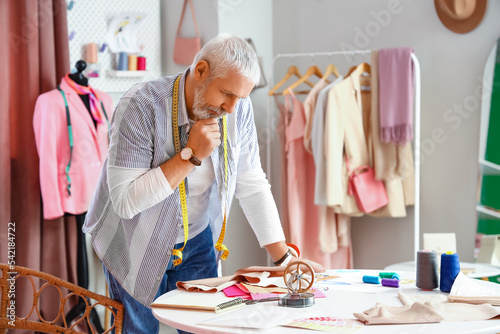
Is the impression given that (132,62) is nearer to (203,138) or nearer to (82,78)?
(82,78)

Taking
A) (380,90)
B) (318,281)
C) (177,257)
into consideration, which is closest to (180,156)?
(177,257)

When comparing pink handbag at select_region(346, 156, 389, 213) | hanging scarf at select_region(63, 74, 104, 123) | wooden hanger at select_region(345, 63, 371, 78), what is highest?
wooden hanger at select_region(345, 63, 371, 78)

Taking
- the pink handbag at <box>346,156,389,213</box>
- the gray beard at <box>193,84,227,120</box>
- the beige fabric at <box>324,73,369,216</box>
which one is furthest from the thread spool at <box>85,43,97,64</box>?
the gray beard at <box>193,84,227,120</box>

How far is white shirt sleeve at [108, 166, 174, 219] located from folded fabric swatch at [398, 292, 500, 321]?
0.71 m

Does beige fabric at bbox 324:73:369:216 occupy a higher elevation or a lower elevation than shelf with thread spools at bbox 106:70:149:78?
lower

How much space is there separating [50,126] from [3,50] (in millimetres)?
429

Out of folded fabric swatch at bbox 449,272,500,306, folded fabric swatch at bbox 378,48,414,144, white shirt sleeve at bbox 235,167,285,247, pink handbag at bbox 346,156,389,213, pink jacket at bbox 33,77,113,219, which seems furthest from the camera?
pink handbag at bbox 346,156,389,213

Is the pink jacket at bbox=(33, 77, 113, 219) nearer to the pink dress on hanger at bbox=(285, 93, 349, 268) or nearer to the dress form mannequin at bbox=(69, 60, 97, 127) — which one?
the dress form mannequin at bbox=(69, 60, 97, 127)

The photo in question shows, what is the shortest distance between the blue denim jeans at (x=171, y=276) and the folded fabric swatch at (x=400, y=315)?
0.68 metres

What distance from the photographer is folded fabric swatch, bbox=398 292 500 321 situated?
147 centimetres

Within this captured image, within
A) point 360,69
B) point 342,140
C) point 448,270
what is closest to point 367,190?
point 342,140

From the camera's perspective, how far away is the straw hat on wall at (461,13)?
3.32 m

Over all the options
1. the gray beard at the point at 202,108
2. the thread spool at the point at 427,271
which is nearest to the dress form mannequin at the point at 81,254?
the gray beard at the point at 202,108

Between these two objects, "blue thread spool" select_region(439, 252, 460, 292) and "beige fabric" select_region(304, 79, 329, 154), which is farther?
"beige fabric" select_region(304, 79, 329, 154)
